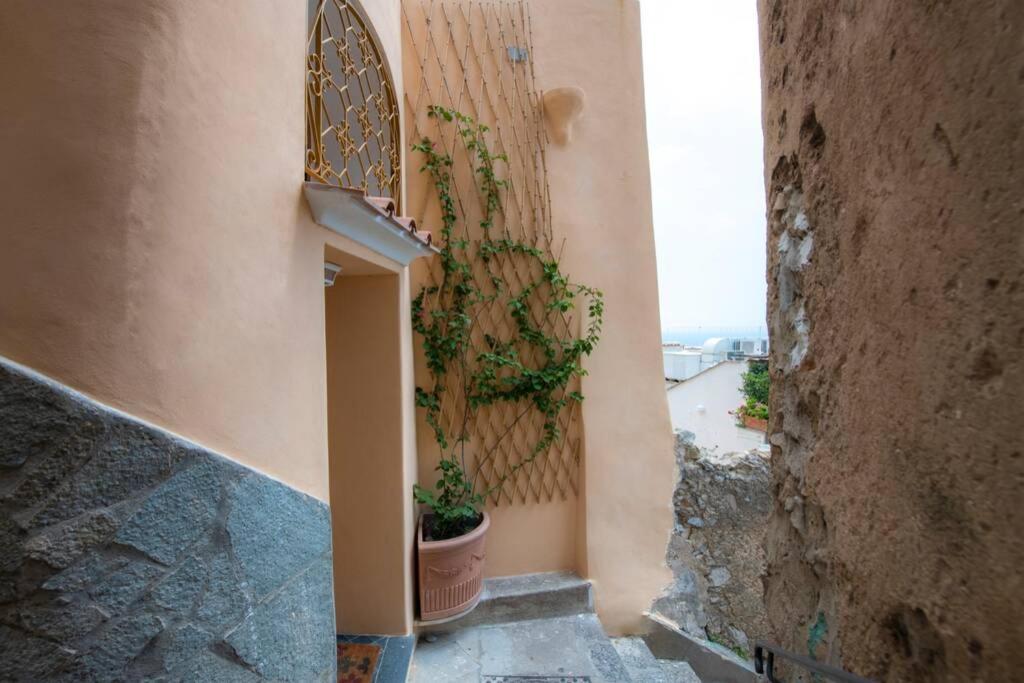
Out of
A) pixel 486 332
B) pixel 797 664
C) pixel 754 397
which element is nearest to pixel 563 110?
pixel 486 332

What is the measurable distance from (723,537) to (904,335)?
330 cm

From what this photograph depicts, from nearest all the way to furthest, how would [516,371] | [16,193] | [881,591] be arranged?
[881,591] < [16,193] < [516,371]

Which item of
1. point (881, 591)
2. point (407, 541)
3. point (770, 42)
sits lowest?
point (407, 541)

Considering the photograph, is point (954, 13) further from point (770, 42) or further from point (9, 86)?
point (9, 86)

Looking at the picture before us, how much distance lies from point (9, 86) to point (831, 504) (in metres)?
1.71

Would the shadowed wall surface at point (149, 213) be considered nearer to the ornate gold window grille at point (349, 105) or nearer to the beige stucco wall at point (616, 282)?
the ornate gold window grille at point (349, 105)

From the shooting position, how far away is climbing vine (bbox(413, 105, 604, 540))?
9.41ft

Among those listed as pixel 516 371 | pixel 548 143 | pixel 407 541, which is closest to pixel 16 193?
pixel 407 541

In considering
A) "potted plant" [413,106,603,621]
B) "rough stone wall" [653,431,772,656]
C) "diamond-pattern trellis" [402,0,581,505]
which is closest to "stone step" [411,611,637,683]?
"potted plant" [413,106,603,621]

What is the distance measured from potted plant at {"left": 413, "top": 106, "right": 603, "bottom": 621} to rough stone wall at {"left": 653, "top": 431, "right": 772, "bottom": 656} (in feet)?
3.88

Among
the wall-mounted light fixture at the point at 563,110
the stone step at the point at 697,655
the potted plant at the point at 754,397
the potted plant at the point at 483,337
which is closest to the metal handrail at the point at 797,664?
the potted plant at the point at 483,337

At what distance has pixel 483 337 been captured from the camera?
2990mm

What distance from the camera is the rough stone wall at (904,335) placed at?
53cm

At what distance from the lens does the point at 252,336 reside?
1197 mm
